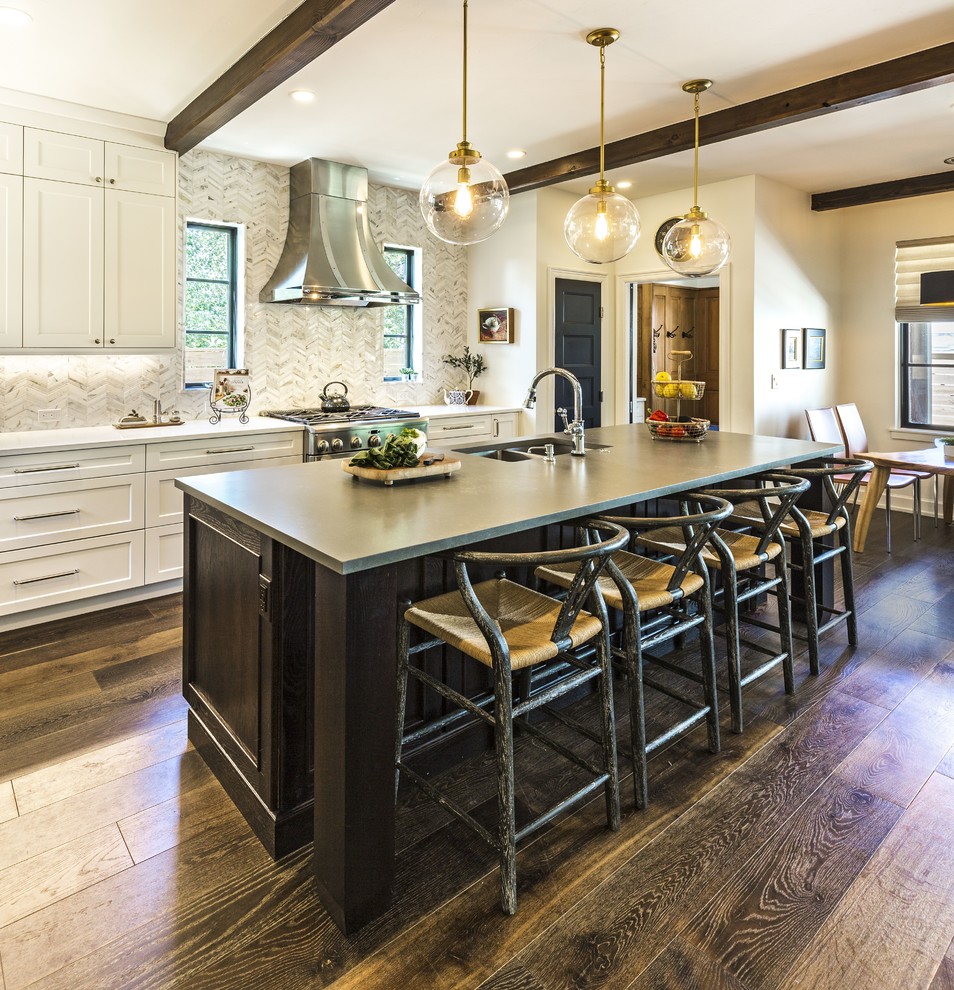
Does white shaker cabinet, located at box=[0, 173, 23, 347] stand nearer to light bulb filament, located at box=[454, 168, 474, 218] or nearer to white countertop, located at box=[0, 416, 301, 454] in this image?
white countertop, located at box=[0, 416, 301, 454]

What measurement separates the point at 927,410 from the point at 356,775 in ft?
20.9

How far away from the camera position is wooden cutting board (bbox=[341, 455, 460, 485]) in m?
2.28

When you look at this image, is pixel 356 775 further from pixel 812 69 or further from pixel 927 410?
pixel 927 410

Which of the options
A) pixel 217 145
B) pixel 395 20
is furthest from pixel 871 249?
pixel 217 145

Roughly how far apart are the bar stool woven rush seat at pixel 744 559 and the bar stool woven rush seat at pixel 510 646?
678mm

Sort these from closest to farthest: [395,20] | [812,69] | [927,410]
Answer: [395,20], [812,69], [927,410]

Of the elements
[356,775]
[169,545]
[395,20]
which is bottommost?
[356,775]

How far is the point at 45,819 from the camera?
79.1 inches

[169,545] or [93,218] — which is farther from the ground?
[93,218]

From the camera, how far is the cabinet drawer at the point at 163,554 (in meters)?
3.87

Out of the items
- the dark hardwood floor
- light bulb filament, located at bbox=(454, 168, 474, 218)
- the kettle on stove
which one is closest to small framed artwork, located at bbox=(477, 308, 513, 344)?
the kettle on stove

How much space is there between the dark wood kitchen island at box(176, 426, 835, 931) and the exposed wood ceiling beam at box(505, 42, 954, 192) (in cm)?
229

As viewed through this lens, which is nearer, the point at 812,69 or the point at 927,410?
the point at 812,69

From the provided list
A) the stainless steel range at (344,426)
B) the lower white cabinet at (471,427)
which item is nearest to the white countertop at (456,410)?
the lower white cabinet at (471,427)
